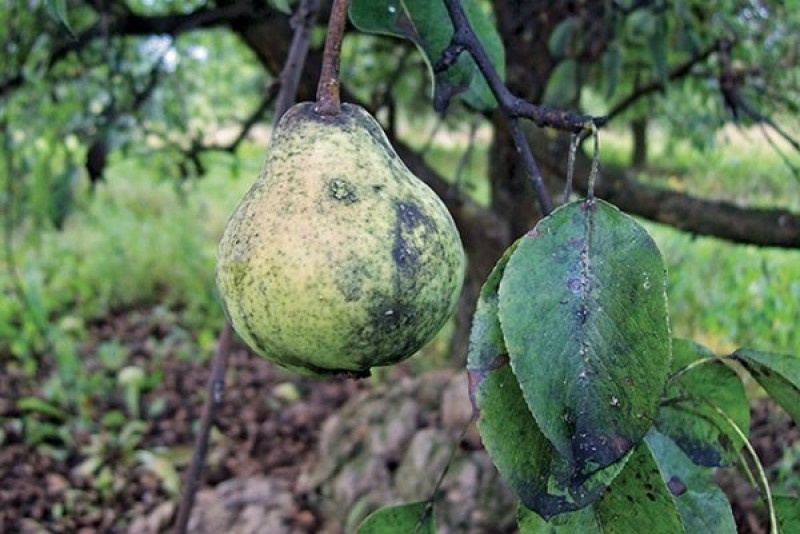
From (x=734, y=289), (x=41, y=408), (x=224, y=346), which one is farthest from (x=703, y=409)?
(x=734, y=289)

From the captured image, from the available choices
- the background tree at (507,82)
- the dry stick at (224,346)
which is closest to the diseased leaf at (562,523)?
the dry stick at (224,346)

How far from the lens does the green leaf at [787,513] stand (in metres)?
0.67

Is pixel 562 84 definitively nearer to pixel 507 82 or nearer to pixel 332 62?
pixel 507 82

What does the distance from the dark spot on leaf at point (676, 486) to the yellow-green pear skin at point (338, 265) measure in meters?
0.26

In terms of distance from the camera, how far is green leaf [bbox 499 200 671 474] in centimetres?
50

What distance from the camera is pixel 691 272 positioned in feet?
13.1

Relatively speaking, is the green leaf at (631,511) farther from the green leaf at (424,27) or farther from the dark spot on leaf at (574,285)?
the green leaf at (424,27)

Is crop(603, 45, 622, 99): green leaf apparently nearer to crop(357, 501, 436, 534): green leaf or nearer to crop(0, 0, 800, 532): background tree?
crop(0, 0, 800, 532): background tree

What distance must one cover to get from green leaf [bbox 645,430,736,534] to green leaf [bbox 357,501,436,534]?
0.19 meters

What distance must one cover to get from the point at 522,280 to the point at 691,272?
368 cm

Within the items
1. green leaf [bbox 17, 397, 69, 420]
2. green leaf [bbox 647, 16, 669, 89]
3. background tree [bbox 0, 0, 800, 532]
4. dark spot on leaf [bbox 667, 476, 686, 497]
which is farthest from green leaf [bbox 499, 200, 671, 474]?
green leaf [bbox 17, 397, 69, 420]

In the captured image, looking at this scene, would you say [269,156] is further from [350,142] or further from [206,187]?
[206,187]

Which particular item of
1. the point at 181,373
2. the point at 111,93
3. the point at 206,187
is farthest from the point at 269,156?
the point at 206,187

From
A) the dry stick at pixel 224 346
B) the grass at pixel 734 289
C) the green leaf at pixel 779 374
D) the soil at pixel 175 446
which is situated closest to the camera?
the green leaf at pixel 779 374
